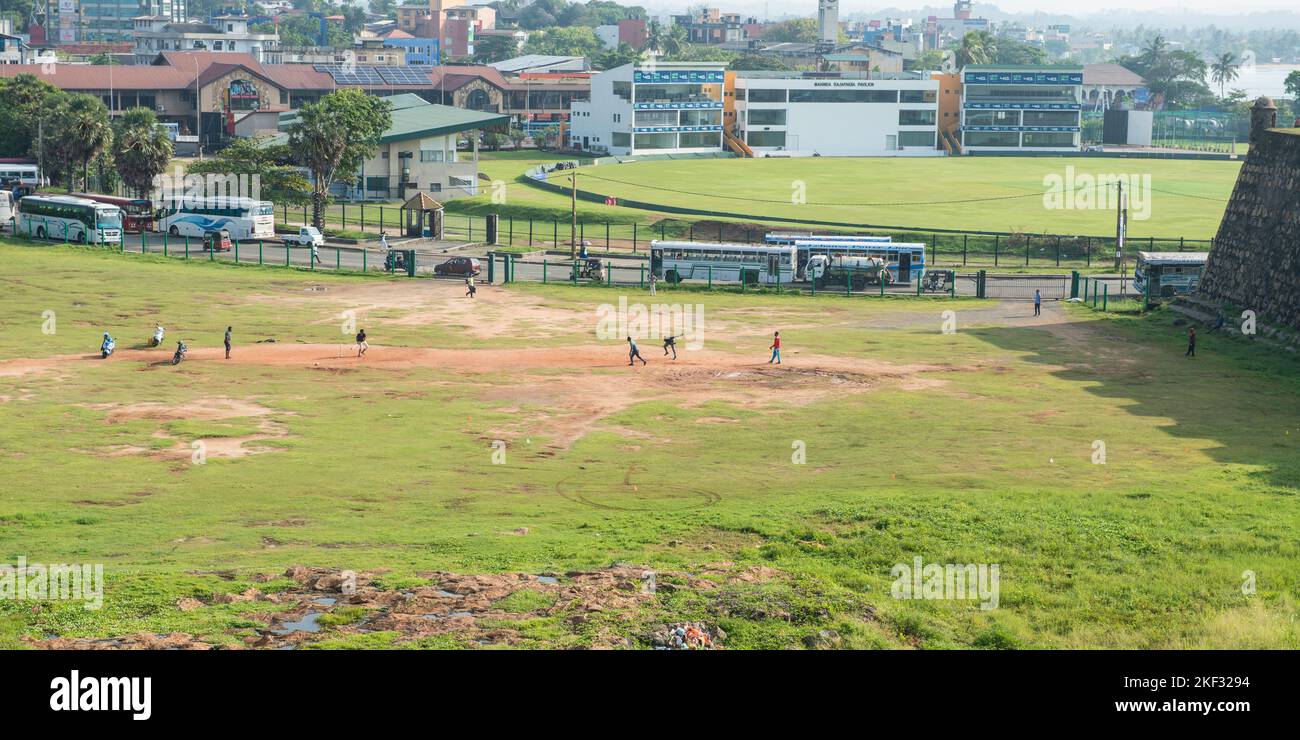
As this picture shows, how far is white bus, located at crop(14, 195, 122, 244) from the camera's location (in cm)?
8819

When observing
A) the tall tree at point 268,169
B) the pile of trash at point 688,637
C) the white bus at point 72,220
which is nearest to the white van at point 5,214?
the white bus at point 72,220

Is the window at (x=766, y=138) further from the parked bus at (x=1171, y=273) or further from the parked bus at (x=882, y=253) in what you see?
the parked bus at (x=1171, y=273)

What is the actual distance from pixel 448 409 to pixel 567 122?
498ft

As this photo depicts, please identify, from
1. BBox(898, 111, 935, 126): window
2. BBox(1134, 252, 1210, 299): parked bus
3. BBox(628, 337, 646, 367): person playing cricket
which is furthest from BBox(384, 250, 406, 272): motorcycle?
BBox(898, 111, 935, 126): window

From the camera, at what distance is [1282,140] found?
7025 centimetres

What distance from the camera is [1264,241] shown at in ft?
227

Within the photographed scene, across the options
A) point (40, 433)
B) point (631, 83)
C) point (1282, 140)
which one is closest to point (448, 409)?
point (40, 433)

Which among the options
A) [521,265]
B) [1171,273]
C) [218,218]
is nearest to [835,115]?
[521,265]

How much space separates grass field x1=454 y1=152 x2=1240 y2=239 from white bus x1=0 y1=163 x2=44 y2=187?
34784mm

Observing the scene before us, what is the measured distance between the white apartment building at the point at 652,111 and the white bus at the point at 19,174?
75.2 metres

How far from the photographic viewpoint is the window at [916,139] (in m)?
189

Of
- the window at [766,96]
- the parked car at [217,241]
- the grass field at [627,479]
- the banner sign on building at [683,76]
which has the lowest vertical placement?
the grass field at [627,479]
